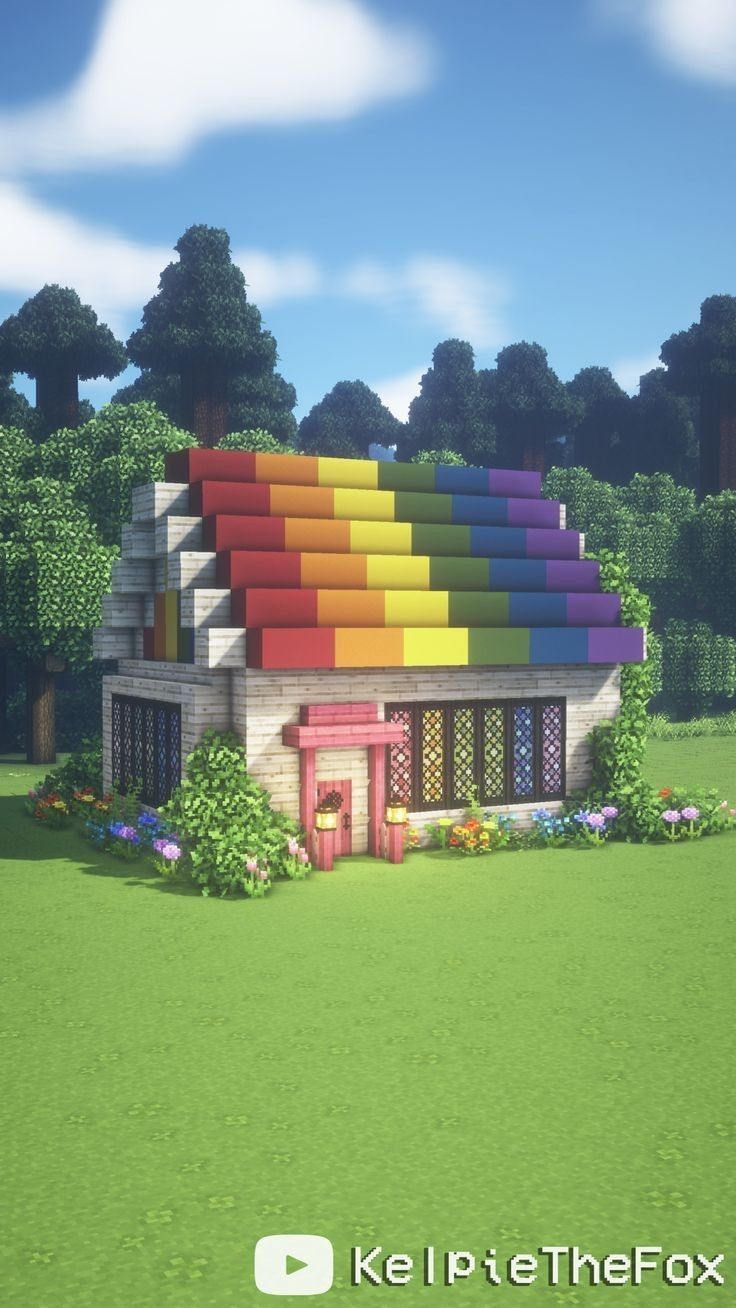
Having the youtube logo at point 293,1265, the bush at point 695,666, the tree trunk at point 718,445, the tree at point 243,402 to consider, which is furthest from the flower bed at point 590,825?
the tree trunk at point 718,445

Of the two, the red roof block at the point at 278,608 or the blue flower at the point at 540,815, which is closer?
the red roof block at the point at 278,608

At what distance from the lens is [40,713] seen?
116 feet

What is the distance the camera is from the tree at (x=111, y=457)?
35312 mm

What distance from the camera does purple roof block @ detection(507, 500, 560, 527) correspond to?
81.8 ft

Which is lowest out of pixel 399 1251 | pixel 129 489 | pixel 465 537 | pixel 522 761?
pixel 399 1251

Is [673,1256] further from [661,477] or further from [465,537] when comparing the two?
[661,477]

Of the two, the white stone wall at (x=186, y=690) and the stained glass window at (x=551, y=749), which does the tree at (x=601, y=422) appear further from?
the white stone wall at (x=186, y=690)

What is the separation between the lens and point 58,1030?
12.4 metres

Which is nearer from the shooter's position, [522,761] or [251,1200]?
[251,1200]

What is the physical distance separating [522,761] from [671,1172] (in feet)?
47.4

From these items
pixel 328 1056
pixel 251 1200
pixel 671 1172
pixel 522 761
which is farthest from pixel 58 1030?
pixel 522 761

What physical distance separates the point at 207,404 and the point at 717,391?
27.9 metres

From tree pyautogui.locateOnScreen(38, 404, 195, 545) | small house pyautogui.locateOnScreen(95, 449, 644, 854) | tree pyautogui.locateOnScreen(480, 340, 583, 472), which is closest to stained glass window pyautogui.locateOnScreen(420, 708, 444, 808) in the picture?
small house pyautogui.locateOnScreen(95, 449, 644, 854)

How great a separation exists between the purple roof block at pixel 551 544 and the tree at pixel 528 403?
168 ft
